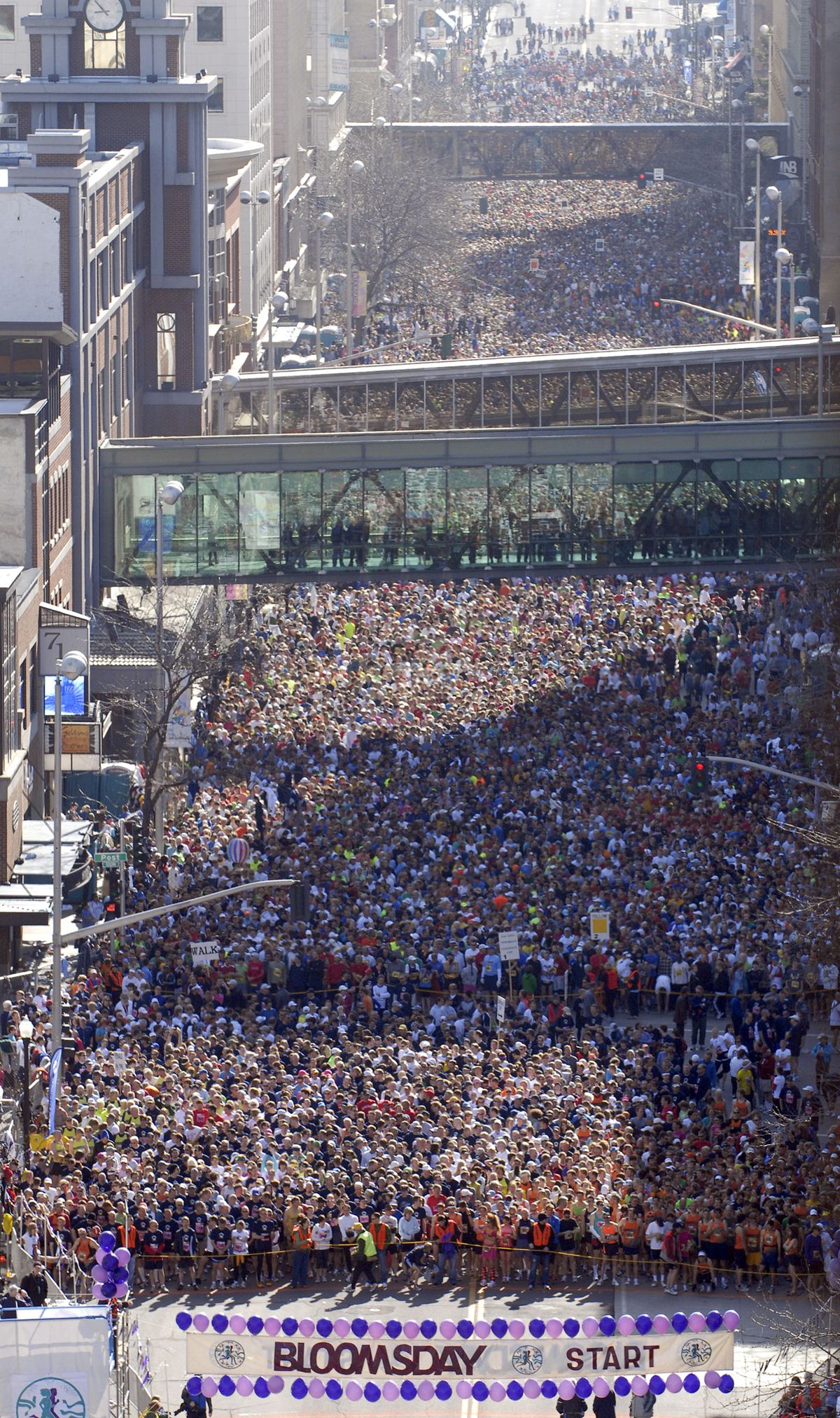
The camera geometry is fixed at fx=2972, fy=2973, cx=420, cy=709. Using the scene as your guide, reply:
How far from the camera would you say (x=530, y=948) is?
45.2 meters

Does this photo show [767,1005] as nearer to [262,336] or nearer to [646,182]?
[262,336]

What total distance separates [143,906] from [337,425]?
3527 centimetres

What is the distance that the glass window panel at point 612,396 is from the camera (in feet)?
277

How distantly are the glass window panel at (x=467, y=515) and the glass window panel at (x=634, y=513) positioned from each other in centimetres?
282

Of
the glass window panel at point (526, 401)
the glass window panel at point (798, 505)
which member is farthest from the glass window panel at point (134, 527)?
the glass window panel at point (526, 401)

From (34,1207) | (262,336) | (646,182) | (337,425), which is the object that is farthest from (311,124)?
(34,1207)

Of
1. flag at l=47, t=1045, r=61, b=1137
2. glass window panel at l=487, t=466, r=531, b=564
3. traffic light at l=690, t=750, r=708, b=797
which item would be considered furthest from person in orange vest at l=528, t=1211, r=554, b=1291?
glass window panel at l=487, t=466, r=531, b=564

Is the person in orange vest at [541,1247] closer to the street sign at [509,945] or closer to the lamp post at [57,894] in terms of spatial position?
the lamp post at [57,894]

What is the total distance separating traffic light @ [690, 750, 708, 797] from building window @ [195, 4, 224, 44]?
67.6m

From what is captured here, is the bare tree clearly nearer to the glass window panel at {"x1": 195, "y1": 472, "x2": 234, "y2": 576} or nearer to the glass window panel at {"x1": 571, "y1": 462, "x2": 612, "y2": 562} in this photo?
the glass window panel at {"x1": 571, "y1": 462, "x2": 612, "y2": 562}

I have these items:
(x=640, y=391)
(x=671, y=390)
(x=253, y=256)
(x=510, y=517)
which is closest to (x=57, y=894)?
(x=510, y=517)

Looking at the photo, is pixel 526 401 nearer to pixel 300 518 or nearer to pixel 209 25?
pixel 300 518

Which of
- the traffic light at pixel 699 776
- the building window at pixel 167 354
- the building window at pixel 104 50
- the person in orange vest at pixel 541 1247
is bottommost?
the person in orange vest at pixel 541 1247

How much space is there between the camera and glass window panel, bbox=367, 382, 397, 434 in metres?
82.0
